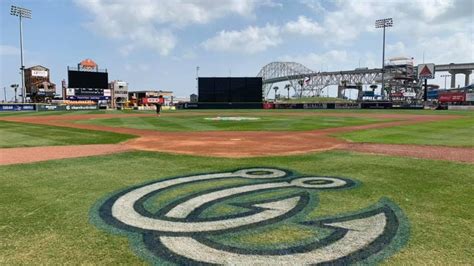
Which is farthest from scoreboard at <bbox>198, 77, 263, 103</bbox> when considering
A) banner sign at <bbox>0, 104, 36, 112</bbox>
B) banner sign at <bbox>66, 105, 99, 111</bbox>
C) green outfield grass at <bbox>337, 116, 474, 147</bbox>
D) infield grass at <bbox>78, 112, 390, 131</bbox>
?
green outfield grass at <bbox>337, 116, 474, 147</bbox>

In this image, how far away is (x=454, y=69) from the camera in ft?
431

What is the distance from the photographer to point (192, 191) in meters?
5.71

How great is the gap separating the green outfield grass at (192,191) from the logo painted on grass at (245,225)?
8 centimetres

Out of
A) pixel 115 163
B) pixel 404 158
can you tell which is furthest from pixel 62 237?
pixel 404 158

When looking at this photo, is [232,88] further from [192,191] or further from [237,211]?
[237,211]

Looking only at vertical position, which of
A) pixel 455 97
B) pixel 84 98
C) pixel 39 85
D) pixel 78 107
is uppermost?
pixel 39 85

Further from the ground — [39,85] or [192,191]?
[39,85]

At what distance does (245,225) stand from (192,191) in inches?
69.1

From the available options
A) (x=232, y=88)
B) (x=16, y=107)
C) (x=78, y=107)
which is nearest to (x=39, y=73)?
(x=78, y=107)

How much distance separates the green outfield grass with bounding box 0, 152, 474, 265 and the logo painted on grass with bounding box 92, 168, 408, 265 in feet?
0.26

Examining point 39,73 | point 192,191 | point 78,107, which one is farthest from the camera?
point 39,73

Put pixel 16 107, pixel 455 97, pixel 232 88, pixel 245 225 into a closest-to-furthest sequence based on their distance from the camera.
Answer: pixel 245 225 < pixel 16 107 < pixel 232 88 < pixel 455 97

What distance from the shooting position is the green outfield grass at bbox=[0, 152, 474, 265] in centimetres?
346

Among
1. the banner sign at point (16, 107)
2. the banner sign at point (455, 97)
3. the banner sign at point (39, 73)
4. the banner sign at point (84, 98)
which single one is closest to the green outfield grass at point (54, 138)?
the banner sign at point (16, 107)
